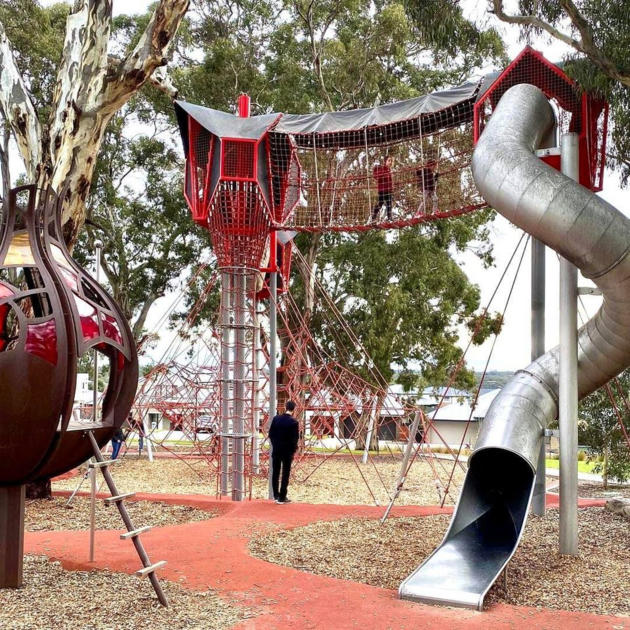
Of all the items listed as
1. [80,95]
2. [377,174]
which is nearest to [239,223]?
[377,174]

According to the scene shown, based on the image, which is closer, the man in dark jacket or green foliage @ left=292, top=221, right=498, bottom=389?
the man in dark jacket

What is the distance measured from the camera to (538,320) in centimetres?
1229

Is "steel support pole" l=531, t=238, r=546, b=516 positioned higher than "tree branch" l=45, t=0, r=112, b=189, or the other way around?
"tree branch" l=45, t=0, r=112, b=189

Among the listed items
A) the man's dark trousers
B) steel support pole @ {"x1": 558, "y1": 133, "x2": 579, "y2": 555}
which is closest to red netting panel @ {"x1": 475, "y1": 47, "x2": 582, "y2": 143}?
steel support pole @ {"x1": 558, "y1": 133, "x2": 579, "y2": 555}

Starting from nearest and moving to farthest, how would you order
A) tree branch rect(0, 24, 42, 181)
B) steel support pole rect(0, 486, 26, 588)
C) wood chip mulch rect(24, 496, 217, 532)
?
steel support pole rect(0, 486, 26, 588) < wood chip mulch rect(24, 496, 217, 532) < tree branch rect(0, 24, 42, 181)

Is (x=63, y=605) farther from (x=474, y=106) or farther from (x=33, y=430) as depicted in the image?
(x=474, y=106)

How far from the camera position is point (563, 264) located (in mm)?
9141

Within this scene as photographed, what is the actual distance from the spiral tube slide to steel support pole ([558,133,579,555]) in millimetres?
329

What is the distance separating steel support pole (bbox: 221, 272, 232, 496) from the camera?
13.6 metres

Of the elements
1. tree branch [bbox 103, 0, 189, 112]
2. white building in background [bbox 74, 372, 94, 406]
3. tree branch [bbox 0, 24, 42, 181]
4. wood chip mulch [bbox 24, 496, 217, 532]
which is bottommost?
wood chip mulch [bbox 24, 496, 217, 532]

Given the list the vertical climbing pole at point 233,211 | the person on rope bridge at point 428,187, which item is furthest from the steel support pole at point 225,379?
the person on rope bridge at point 428,187

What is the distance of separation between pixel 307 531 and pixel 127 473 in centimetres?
1018

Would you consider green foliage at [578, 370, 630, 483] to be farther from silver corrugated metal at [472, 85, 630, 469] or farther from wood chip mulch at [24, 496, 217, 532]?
wood chip mulch at [24, 496, 217, 532]

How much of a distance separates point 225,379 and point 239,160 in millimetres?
3725
